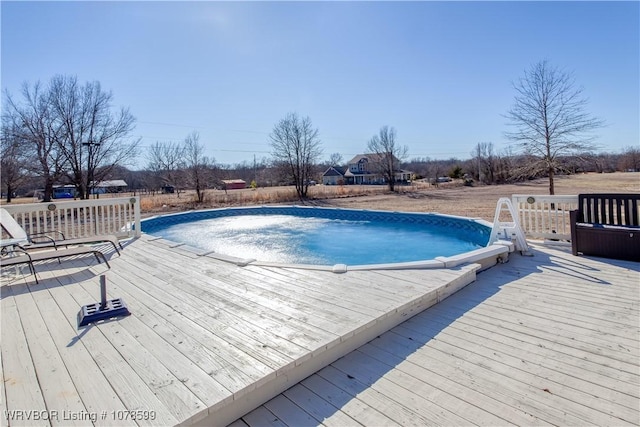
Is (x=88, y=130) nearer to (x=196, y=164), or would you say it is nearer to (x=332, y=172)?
(x=196, y=164)

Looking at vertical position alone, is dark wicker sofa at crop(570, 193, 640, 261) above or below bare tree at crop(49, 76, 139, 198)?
below

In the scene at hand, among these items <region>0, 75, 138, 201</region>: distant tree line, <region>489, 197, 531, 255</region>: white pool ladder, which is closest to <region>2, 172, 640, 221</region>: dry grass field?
<region>0, 75, 138, 201</region>: distant tree line

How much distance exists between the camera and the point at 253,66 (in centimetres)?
1294

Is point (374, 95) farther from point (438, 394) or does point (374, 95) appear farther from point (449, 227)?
point (438, 394)

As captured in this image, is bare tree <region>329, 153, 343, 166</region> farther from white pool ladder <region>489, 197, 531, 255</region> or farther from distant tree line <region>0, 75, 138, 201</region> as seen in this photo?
white pool ladder <region>489, 197, 531, 255</region>

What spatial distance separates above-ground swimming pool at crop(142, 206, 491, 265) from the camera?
23.5 ft

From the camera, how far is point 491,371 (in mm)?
1794

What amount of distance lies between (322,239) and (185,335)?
6970mm

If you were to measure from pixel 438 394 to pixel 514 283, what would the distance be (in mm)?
2215

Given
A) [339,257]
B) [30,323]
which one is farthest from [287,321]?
[339,257]

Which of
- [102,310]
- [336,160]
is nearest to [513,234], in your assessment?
[102,310]

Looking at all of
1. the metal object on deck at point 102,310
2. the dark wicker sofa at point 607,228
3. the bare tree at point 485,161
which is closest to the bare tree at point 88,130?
the metal object on deck at point 102,310

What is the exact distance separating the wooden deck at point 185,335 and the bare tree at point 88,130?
13.3m

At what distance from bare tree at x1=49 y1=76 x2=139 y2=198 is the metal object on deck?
15.0 meters
